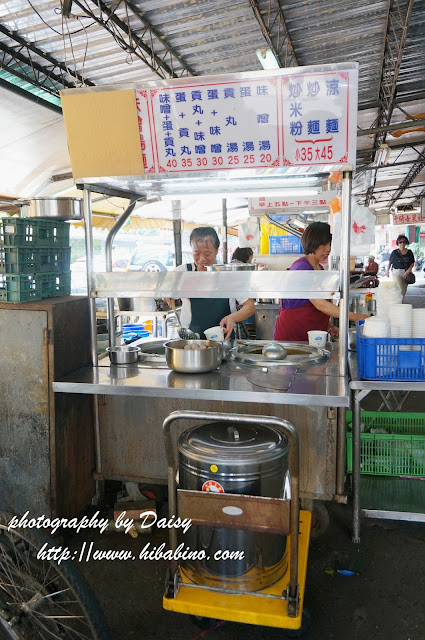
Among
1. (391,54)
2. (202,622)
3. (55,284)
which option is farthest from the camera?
(391,54)

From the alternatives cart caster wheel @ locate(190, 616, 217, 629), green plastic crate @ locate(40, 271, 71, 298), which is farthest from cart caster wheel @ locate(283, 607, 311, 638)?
green plastic crate @ locate(40, 271, 71, 298)

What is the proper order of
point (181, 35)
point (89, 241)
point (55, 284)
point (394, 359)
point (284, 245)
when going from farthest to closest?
point (284, 245)
point (181, 35)
point (55, 284)
point (89, 241)
point (394, 359)

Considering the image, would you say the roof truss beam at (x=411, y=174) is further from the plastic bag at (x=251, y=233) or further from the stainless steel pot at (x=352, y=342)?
the stainless steel pot at (x=352, y=342)

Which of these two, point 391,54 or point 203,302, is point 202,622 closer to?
point 203,302

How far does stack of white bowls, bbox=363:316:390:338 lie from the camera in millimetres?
2477

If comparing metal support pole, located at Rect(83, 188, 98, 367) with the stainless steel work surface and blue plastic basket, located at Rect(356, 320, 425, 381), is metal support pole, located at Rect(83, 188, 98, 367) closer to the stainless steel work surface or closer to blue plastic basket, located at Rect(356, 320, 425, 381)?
the stainless steel work surface

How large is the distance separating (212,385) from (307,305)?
1301 mm

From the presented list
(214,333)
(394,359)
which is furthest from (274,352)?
(394,359)

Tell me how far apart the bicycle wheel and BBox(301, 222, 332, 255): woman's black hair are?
2.45m

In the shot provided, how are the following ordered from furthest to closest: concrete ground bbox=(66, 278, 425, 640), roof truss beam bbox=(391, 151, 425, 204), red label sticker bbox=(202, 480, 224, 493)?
roof truss beam bbox=(391, 151, 425, 204)
concrete ground bbox=(66, 278, 425, 640)
red label sticker bbox=(202, 480, 224, 493)

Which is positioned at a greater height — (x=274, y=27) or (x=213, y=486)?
(x=274, y=27)

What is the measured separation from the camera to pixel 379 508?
2.86 meters

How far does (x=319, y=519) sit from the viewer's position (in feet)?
9.49

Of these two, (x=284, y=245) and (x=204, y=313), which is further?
(x=284, y=245)
